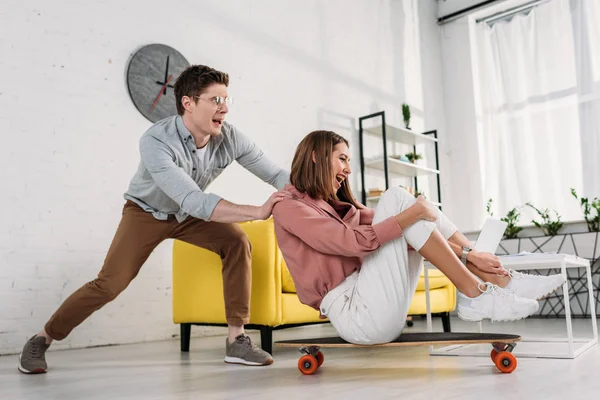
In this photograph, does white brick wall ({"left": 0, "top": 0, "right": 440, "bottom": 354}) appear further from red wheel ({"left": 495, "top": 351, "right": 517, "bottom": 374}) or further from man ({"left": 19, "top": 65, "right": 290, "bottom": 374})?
red wheel ({"left": 495, "top": 351, "right": 517, "bottom": 374})

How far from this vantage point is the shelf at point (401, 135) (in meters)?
5.17

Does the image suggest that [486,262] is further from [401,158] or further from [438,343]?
[401,158]

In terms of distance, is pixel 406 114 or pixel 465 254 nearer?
pixel 465 254

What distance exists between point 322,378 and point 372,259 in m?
0.41

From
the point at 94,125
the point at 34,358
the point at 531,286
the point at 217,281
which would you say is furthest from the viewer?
the point at 94,125

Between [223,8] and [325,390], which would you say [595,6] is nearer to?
[223,8]

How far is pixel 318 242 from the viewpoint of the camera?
176 cm

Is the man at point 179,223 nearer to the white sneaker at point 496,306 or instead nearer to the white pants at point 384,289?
the white pants at point 384,289

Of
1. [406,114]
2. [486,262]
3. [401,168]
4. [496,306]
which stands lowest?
[496,306]

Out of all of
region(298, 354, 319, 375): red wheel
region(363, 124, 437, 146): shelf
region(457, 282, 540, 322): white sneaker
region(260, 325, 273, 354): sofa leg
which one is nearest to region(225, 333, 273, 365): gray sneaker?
region(260, 325, 273, 354): sofa leg

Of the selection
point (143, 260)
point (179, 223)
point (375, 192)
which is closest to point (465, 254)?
point (179, 223)

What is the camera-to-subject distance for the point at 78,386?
1.83 meters

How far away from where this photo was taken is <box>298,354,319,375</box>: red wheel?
6.17 feet

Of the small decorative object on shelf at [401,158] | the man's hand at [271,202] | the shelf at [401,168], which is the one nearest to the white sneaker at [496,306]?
the man's hand at [271,202]
